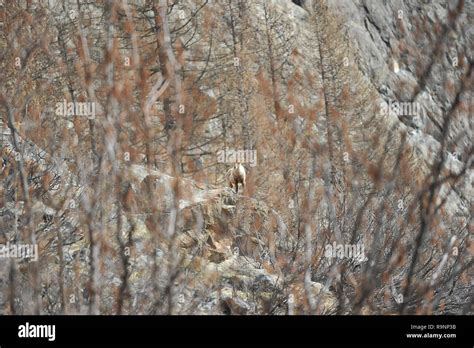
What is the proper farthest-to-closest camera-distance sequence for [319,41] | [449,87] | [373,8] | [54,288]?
[373,8]
[319,41]
[54,288]
[449,87]

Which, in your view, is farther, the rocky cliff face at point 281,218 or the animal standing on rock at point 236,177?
the animal standing on rock at point 236,177

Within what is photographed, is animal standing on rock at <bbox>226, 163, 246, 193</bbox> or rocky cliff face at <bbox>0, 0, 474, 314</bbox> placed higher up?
rocky cliff face at <bbox>0, 0, 474, 314</bbox>

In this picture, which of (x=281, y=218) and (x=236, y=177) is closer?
(x=281, y=218)

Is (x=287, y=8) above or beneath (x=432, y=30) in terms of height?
above

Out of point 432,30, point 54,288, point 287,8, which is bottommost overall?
point 54,288

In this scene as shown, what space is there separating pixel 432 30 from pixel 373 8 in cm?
2677

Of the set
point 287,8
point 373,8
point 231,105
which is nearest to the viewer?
point 231,105

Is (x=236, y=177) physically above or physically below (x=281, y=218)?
below

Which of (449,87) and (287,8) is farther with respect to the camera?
(287,8)

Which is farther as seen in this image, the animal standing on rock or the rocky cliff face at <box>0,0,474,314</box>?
the animal standing on rock

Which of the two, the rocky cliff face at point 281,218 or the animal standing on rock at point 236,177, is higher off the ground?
the rocky cliff face at point 281,218

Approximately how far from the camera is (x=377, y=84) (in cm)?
2561
